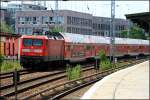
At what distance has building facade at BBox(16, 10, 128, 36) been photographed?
112062 millimetres

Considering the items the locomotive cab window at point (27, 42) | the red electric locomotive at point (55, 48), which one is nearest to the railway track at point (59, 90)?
the red electric locomotive at point (55, 48)

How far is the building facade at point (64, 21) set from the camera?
112m

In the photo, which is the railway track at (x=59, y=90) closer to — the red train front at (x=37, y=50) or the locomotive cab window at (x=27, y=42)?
the red train front at (x=37, y=50)

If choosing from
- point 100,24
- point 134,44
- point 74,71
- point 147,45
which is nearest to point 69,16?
point 100,24

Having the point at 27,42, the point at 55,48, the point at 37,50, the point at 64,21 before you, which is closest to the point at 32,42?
the point at 27,42

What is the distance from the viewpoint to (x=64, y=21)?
4414 inches

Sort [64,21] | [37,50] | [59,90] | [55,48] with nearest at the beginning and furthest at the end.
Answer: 1. [59,90]
2. [37,50]
3. [55,48]
4. [64,21]

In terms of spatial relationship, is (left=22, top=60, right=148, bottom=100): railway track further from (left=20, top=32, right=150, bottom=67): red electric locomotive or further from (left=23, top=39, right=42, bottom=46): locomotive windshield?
(left=23, top=39, right=42, bottom=46): locomotive windshield

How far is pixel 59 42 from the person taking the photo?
34.7 metres

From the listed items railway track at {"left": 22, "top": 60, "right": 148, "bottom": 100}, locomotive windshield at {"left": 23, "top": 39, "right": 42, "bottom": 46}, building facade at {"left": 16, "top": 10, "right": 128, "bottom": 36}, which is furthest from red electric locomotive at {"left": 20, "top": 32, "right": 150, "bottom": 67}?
building facade at {"left": 16, "top": 10, "right": 128, "bottom": 36}

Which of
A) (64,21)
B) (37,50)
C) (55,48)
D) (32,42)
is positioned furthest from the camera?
(64,21)

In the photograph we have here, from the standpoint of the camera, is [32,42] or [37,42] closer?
[37,42]

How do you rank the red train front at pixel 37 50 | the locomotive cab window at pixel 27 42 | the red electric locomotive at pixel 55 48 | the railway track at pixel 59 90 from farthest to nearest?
the locomotive cab window at pixel 27 42 → the red electric locomotive at pixel 55 48 → the red train front at pixel 37 50 → the railway track at pixel 59 90

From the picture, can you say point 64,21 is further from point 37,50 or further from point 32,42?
point 37,50
